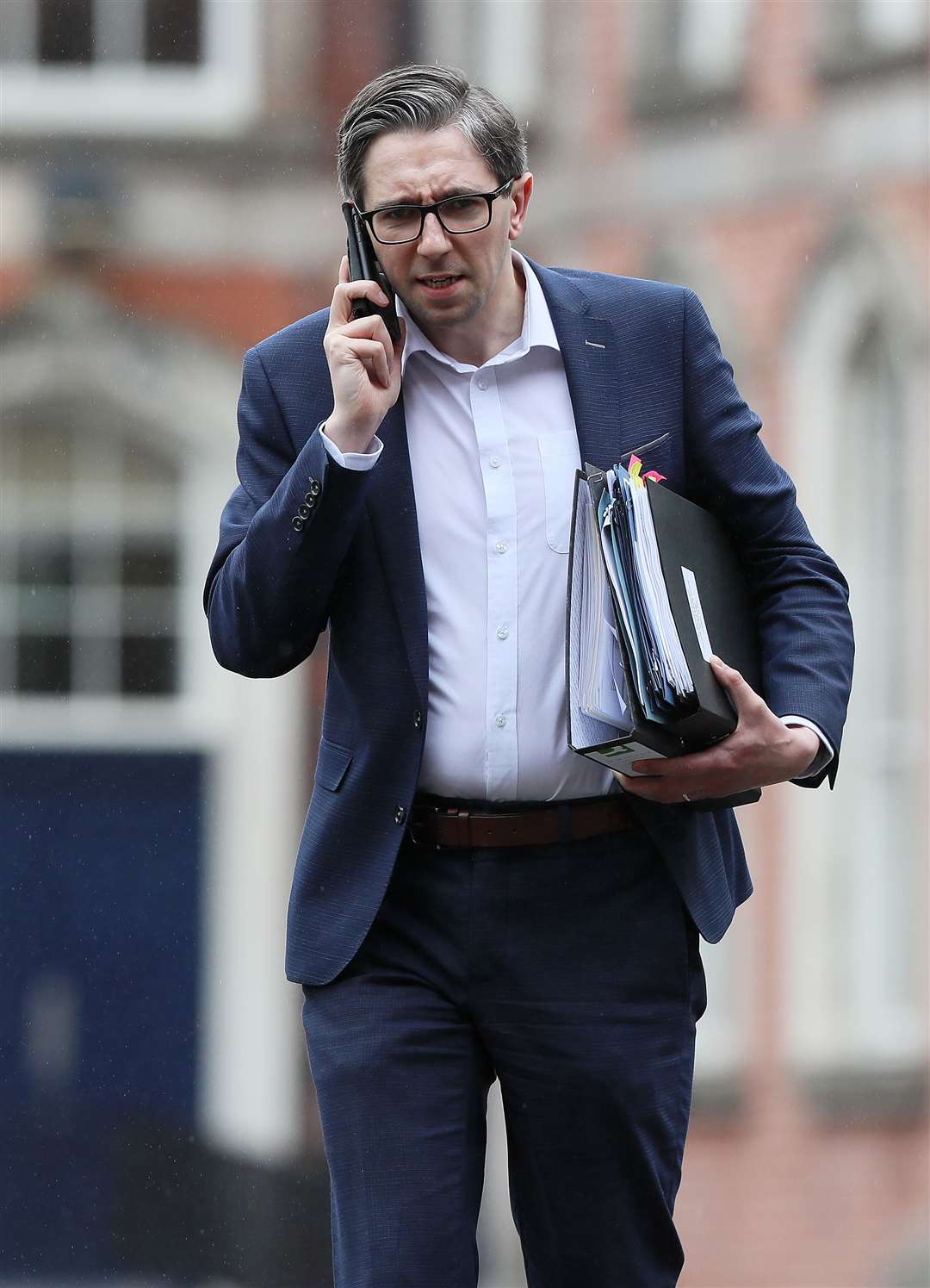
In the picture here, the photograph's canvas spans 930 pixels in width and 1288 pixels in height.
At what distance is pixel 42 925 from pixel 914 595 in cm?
201

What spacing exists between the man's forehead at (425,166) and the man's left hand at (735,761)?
24.6 inches

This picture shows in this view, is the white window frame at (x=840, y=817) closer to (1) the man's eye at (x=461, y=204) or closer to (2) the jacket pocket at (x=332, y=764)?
(2) the jacket pocket at (x=332, y=764)

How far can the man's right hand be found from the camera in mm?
2258

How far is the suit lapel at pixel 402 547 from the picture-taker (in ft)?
7.75

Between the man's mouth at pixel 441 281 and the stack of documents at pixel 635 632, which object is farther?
the man's mouth at pixel 441 281

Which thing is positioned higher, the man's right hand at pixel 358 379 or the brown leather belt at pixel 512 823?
the man's right hand at pixel 358 379

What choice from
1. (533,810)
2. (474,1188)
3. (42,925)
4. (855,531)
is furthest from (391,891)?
(855,531)

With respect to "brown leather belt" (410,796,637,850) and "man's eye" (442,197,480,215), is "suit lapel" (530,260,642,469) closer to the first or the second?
"man's eye" (442,197,480,215)

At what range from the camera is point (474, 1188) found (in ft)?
8.00

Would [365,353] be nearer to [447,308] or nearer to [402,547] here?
[447,308]

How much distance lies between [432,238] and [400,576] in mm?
395

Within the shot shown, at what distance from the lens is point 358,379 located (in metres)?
2.26

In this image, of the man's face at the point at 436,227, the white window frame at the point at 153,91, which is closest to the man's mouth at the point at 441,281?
the man's face at the point at 436,227

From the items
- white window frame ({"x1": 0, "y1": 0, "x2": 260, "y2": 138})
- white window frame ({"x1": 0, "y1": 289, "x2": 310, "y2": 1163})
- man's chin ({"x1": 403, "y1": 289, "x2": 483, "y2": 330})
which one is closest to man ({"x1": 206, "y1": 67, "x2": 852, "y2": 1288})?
man's chin ({"x1": 403, "y1": 289, "x2": 483, "y2": 330})
